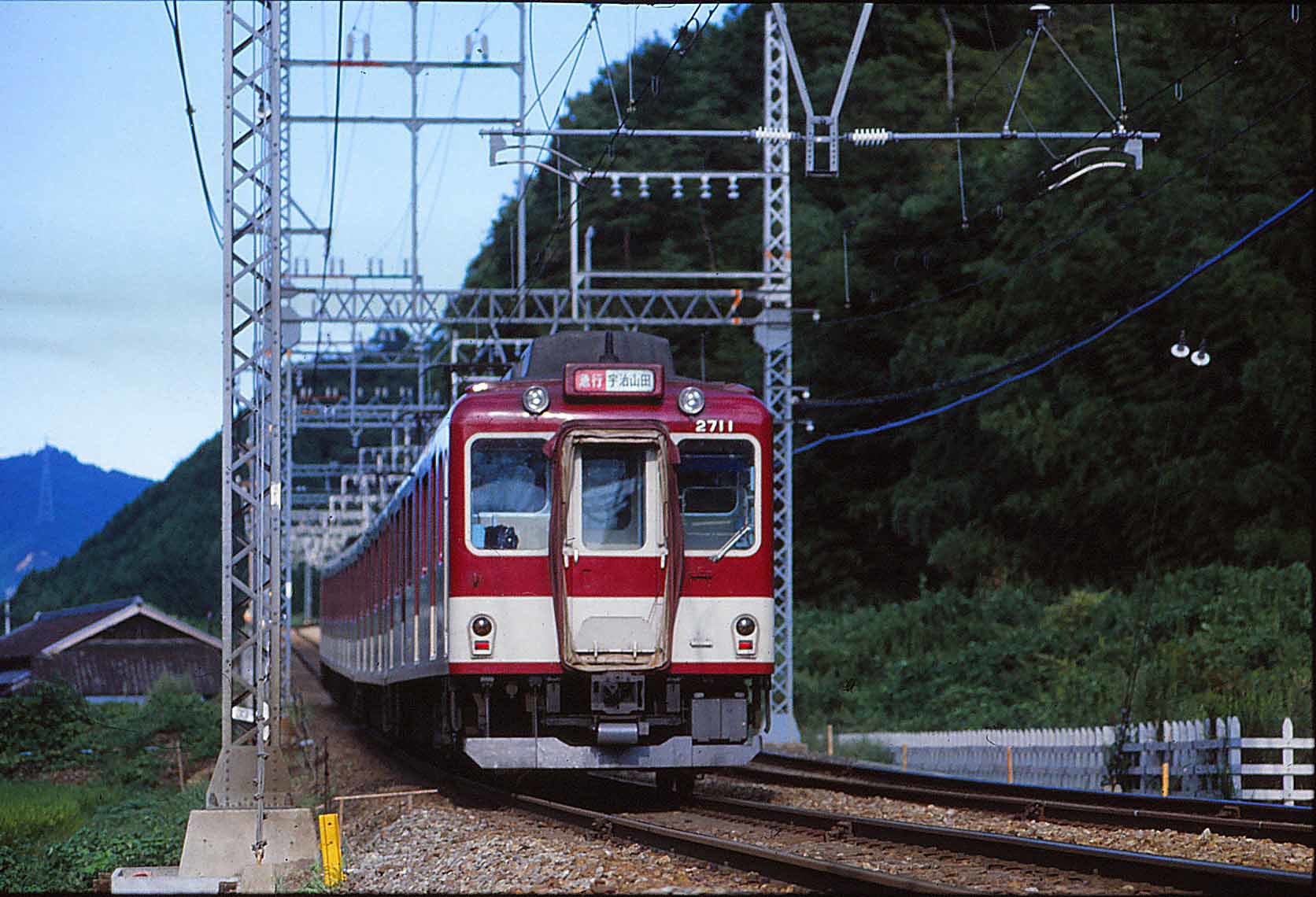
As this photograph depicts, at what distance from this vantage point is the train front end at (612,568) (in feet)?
44.0

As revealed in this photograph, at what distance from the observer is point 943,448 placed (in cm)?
4175

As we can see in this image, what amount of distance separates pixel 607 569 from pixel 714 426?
1.37m

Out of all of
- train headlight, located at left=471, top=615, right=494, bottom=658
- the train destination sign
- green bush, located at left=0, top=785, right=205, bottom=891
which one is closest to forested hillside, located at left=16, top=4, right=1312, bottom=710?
the train destination sign

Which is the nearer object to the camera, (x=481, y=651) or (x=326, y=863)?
(x=326, y=863)

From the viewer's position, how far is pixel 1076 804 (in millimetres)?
13109

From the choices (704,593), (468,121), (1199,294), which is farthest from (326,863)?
(1199,294)

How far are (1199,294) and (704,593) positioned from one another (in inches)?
794

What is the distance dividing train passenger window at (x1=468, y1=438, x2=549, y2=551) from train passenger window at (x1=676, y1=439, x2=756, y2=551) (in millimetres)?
1051

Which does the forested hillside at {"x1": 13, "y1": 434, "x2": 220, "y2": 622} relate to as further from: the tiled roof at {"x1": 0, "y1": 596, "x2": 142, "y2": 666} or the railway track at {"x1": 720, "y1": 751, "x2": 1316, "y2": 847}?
the railway track at {"x1": 720, "y1": 751, "x2": 1316, "y2": 847}

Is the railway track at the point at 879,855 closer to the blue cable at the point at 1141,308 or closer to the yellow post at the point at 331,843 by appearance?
the yellow post at the point at 331,843

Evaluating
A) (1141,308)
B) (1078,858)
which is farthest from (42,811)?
(1141,308)

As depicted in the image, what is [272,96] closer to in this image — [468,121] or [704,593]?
[704,593]

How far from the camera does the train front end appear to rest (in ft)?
44.0

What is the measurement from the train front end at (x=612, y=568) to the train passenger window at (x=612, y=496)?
1 centimetres
